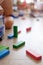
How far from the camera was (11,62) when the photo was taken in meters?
0.56

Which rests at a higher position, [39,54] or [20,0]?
[20,0]

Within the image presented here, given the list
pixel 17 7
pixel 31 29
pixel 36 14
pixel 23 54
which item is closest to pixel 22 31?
pixel 31 29

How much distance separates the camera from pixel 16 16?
127 centimetres

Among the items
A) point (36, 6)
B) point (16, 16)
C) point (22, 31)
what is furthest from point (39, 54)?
point (36, 6)

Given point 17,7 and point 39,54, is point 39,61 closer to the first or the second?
point 39,54

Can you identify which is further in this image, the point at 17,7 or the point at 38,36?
the point at 17,7

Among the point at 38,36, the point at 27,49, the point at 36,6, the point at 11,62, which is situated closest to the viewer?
the point at 11,62

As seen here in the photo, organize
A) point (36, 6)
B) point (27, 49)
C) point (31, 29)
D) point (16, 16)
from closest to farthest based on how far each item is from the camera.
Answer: point (27, 49)
point (31, 29)
point (16, 16)
point (36, 6)

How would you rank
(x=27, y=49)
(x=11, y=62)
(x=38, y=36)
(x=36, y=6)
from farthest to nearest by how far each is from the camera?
(x=36, y=6)
(x=38, y=36)
(x=27, y=49)
(x=11, y=62)

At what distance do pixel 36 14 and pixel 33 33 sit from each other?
19.8 inches

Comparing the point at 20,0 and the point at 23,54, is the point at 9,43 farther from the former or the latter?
the point at 20,0

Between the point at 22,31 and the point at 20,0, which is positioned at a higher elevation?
the point at 20,0

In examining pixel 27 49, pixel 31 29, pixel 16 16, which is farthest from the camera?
pixel 16 16

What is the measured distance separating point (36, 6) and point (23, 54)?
2.88 feet
